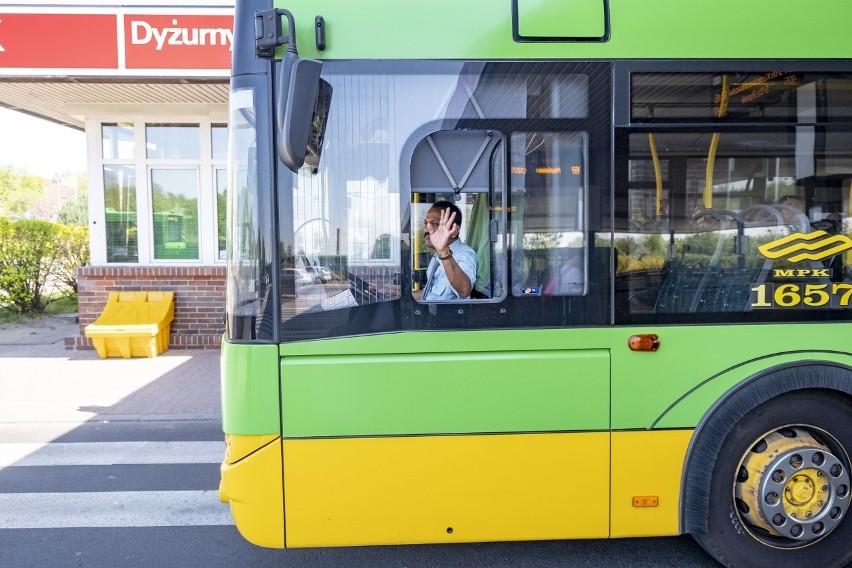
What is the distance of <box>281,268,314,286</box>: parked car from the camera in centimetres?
290

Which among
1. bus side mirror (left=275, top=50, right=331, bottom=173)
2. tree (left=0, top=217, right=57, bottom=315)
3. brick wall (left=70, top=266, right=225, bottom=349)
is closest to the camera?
bus side mirror (left=275, top=50, right=331, bottom=173)

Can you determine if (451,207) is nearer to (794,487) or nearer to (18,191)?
(794,487)

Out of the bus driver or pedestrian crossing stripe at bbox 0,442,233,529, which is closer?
the bus driver

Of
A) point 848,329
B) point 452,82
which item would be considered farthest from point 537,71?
point 848,329

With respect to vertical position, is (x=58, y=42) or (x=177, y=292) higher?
(x=58, y=42)

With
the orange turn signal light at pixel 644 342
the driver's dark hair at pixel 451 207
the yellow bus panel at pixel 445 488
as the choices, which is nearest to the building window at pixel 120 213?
the yellow bus panel at pixel 445 488

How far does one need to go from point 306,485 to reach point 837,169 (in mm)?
3124

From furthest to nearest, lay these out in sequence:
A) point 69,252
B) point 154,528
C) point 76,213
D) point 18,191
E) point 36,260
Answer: point 18,191 < point 76,213 < point 69,252 < point 36,260 < point 154,528

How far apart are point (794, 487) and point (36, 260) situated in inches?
502

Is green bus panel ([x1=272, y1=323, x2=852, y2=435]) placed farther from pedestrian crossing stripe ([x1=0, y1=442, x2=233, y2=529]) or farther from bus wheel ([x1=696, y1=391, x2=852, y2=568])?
pedestrian crossing stripe ([x1=0, y1=442, x2=233, y2=529])

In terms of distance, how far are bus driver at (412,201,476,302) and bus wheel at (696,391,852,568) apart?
61.2 inches

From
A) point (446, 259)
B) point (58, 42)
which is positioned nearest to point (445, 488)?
point (446, 259)

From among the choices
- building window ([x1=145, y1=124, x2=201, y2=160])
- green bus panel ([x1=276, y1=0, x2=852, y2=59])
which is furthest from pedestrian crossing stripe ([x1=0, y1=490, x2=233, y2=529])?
building window ([x1=145, y1=124, x2=201, y2=160])

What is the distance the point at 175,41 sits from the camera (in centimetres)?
796
